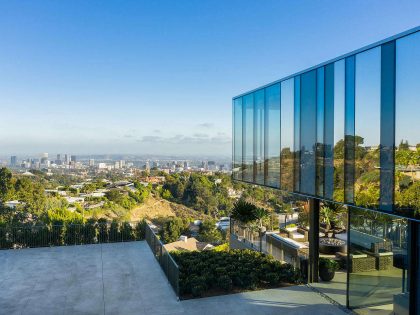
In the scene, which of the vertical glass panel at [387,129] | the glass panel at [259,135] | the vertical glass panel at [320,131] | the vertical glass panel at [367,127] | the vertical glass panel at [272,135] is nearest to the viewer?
the vertical glass panel at [387,129]

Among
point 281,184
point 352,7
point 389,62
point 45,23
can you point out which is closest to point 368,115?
point 389,62

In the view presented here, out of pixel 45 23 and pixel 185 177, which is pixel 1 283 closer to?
pixel 45 23

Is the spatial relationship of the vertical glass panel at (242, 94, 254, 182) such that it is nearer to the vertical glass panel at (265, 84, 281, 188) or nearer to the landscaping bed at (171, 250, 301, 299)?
the vertical glass panel at (265, 84, 281, 188)

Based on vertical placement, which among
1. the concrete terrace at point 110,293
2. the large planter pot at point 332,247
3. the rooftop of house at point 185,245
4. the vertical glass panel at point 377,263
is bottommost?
the rooftop of house at point 185,245

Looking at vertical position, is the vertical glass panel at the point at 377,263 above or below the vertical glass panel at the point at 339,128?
below

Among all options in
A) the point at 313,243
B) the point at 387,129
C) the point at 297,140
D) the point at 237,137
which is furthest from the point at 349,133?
the point at 237,137

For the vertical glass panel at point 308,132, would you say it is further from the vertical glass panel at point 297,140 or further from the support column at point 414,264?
the support column at point 414,264

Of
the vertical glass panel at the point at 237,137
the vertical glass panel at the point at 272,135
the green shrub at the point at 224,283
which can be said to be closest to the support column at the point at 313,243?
the vertical glass panel at the point at 272,135

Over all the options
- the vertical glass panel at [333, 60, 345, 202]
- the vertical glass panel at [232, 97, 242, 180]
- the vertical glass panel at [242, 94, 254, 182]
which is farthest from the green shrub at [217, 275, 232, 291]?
the vertical glass panel at [232, 97, 242, 180]
